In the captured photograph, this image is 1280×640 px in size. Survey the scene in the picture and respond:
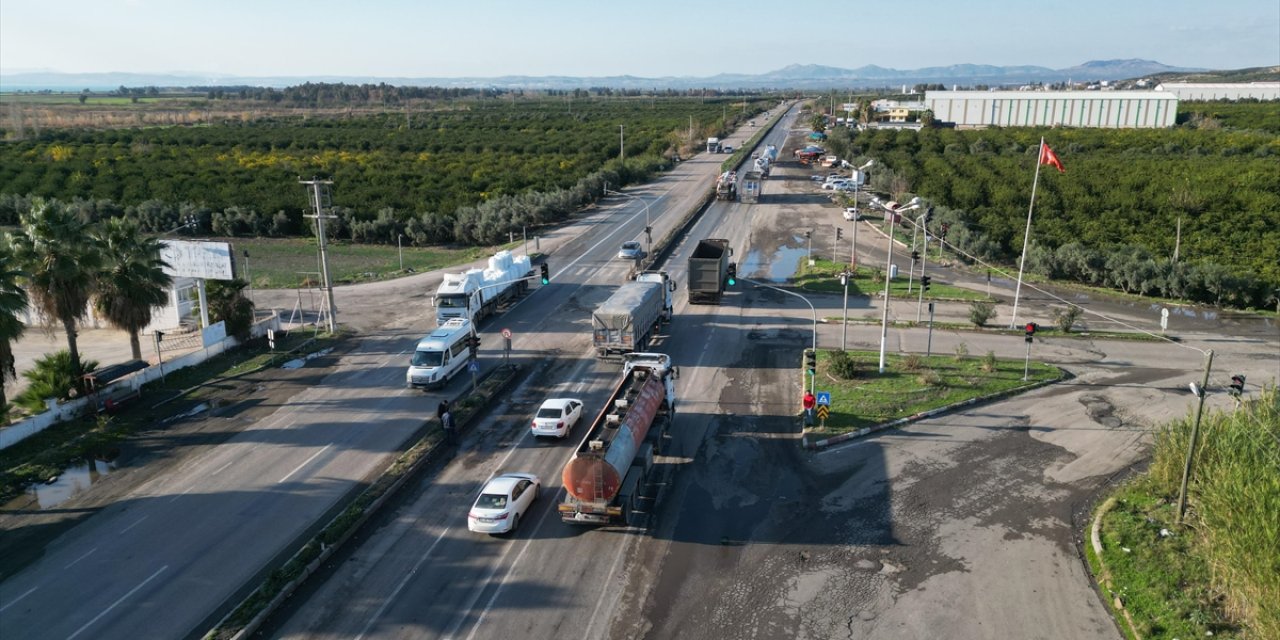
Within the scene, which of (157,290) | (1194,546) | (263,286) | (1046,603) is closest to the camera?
(1046,603)

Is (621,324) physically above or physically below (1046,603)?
above

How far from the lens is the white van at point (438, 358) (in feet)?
110

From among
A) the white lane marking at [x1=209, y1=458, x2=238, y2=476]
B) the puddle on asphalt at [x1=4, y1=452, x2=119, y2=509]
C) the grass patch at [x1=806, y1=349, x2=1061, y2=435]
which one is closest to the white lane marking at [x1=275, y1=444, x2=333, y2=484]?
the white lane marking at [x1=209, y1=458, x2=238, y2=476]

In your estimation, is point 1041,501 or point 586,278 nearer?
point 1041,501

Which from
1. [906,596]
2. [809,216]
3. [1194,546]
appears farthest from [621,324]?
[809,216]

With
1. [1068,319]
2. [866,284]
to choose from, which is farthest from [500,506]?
[866,284]

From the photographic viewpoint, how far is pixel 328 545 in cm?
2112

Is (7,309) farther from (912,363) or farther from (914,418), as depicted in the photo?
(912,363)

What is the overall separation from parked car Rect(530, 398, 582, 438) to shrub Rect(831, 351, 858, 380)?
11.9 metres

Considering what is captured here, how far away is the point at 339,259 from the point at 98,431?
1412 inches

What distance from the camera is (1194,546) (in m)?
21.0

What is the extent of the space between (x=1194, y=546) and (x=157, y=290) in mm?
39209

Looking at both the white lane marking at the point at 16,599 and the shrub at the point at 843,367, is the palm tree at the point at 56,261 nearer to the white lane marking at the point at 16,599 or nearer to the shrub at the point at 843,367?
the white lane marking at the point at 16,599

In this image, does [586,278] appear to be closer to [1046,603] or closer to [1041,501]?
[1041,501]
